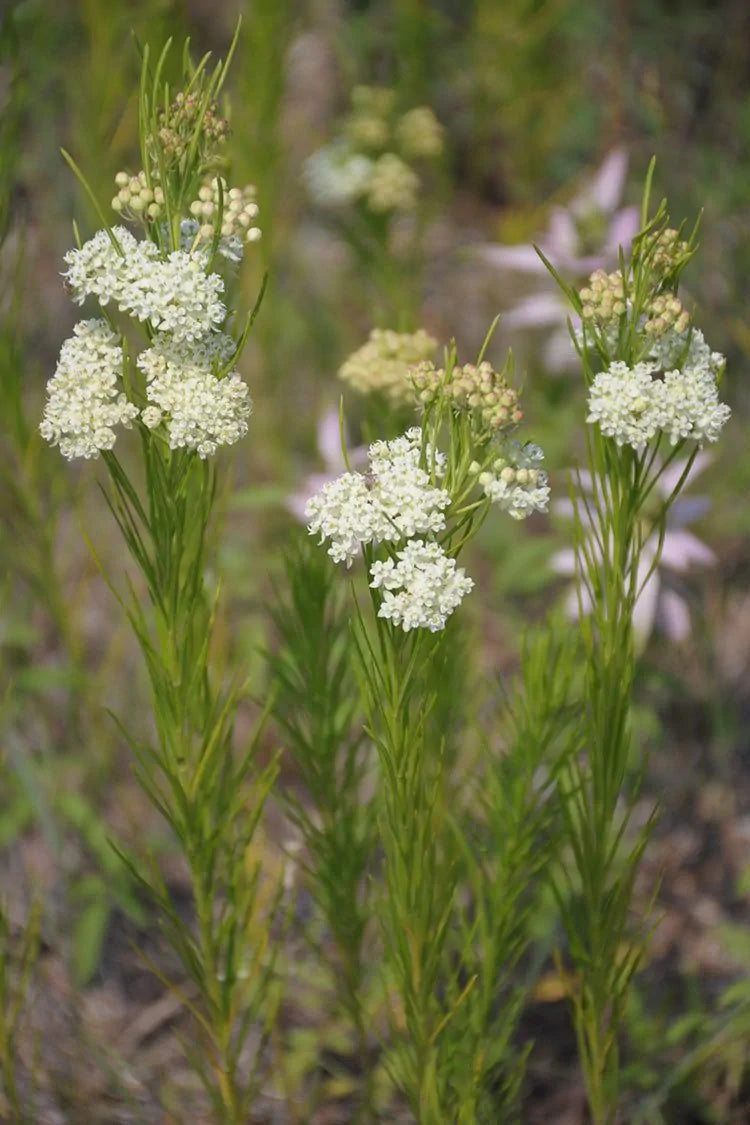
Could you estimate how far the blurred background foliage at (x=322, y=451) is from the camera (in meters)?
1.88

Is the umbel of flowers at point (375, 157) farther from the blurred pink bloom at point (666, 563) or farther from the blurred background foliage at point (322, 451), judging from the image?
the blurred pink bloom at point (666, 563)

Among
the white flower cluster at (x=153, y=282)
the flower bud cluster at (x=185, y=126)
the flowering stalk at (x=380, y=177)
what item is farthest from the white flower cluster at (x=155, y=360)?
the flowering stalk at (x=380, y=177)

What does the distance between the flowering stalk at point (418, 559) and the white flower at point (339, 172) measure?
1110 millimetres

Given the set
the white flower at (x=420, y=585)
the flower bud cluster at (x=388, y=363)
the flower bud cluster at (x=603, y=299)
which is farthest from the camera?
the flower bud cluster at (x=388, y=363)

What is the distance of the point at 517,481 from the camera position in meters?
1.07

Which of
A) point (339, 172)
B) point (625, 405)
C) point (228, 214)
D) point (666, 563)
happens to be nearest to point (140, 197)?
point (228, 214)

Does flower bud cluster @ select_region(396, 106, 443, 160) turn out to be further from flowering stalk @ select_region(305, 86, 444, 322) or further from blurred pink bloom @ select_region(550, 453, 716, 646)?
blurred pink bloom @ select_region(550, 453, 716, 646)

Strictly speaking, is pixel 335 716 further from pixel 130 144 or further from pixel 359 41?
pixel 359 41

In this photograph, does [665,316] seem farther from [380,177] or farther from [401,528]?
[380,177]

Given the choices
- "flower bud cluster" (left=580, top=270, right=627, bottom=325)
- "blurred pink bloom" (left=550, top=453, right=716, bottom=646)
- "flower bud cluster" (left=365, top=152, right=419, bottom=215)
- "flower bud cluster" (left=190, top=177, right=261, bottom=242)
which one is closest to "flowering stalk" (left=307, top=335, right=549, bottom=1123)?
"flower bud cluster" (left=580, top=270, right=627, bottom=325)

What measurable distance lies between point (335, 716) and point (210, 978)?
34 cm

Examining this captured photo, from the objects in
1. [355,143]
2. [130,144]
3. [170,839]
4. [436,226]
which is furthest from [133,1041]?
[436,226]

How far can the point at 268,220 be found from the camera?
95.9 inches

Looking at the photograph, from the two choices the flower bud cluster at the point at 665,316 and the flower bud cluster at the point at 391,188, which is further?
the flower bud cluster at the point at 391,188
